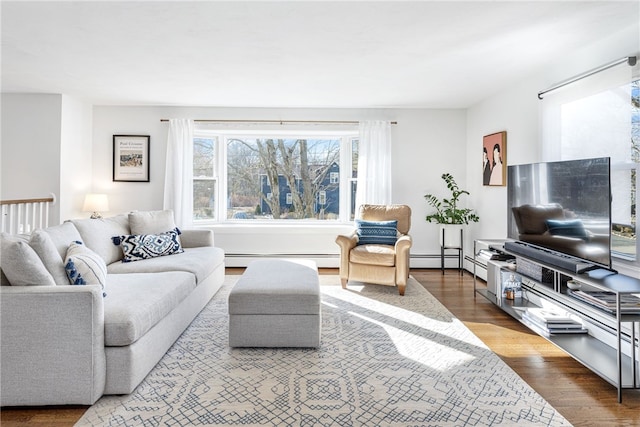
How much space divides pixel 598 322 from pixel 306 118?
412cm

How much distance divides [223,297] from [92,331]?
2068 mm

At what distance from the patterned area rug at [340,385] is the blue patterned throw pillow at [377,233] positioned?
152 cm

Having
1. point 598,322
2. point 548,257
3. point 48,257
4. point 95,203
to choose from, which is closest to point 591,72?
point 548,257

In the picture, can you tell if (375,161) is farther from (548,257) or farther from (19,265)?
(19,265)

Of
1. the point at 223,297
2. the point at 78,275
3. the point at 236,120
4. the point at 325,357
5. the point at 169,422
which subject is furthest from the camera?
the point at 236,120

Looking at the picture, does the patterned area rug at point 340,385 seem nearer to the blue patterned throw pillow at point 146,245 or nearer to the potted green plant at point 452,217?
the blue patterned throw pillow at point 146,245

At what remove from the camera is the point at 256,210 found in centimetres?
582

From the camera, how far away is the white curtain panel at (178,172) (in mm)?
5352

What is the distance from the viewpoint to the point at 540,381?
7.57 ft

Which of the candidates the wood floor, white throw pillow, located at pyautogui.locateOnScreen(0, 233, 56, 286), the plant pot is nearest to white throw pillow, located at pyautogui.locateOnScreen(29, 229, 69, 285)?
white throw pillow, located at pyautogui.locateOnScreen(0, 233, 56, 286)

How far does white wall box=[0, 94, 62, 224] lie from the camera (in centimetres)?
476

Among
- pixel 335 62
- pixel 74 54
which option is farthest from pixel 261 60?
pixel 74 54

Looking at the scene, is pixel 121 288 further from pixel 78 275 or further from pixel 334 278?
pixel 334 278

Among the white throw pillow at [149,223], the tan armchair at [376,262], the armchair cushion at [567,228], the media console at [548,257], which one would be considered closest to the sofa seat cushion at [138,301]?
the white throw pillow at [149,223]
